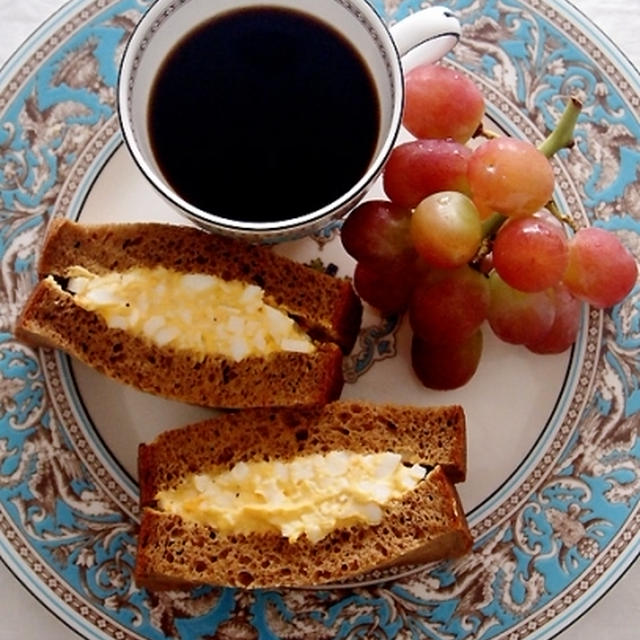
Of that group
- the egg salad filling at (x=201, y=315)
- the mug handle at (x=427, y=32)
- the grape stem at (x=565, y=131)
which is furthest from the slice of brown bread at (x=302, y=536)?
the mug handle at (x=427, y=32)

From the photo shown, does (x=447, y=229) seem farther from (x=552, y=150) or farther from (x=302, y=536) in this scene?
(x=302, y=536)

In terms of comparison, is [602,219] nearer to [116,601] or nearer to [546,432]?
[546,432]

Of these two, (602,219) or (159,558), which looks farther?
(602,219)

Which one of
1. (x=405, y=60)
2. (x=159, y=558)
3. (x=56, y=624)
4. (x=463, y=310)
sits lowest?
(x=56, y=624)

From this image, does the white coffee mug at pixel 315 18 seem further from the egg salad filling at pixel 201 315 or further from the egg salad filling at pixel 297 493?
the egg salad filling at pixel 297 493

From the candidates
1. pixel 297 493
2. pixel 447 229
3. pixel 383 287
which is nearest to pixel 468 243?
pixel 447 229

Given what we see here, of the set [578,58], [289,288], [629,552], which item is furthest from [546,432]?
[578,58]
